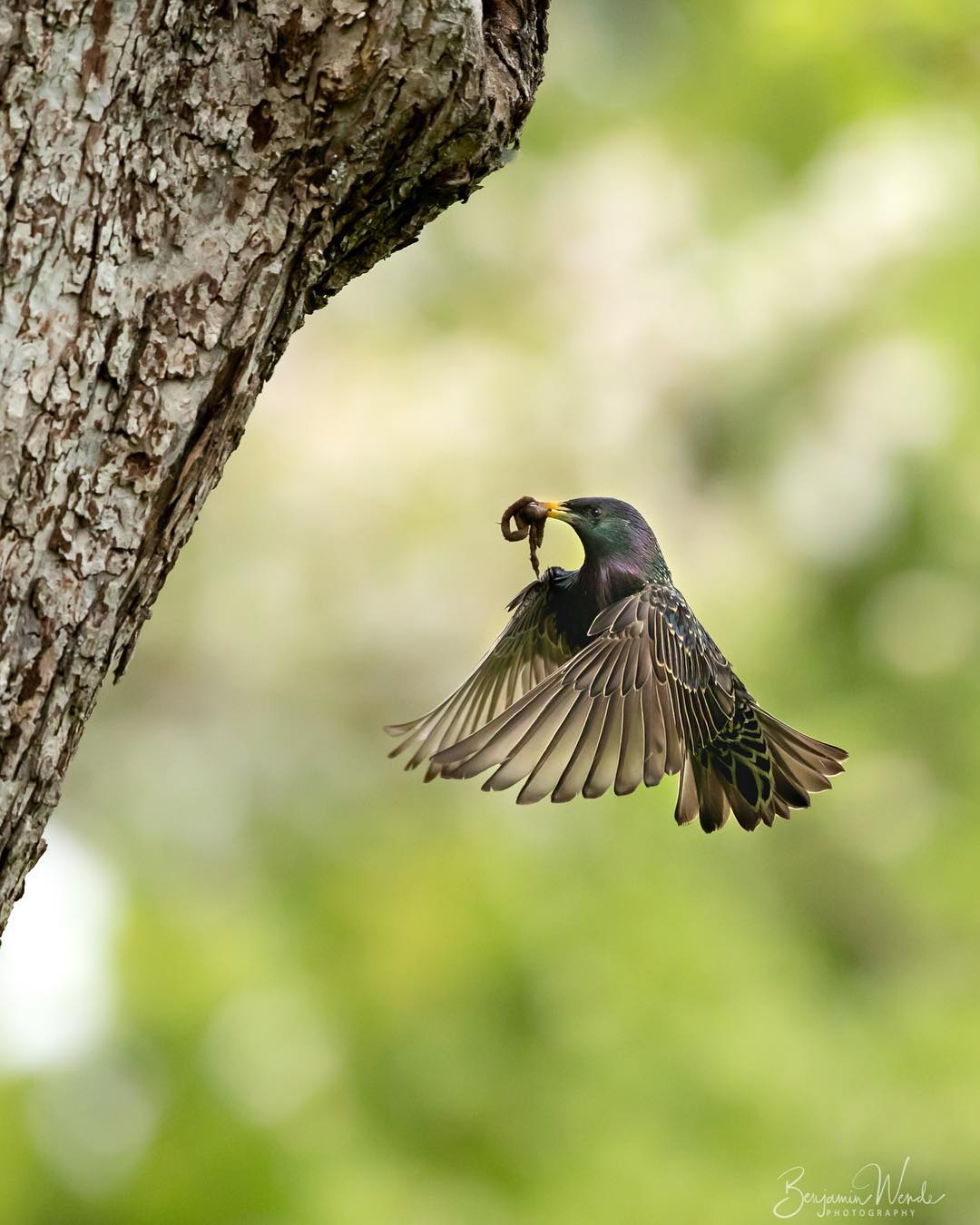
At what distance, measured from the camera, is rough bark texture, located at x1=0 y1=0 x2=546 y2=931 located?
4.46 feet

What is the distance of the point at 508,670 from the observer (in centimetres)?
311

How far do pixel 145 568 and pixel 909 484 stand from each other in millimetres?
5715

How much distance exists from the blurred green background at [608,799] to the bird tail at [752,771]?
277 centimetres

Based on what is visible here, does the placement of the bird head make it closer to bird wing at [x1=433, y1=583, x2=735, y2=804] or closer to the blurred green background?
bird wing at [x1=433, y1=583, x2=735, y2=804]

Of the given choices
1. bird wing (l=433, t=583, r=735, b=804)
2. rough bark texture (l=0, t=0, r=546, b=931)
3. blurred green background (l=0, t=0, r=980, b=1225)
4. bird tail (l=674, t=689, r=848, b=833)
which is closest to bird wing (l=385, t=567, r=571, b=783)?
bird wing (l=433, t=583, r=735, b=804)

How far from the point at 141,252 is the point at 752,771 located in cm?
167

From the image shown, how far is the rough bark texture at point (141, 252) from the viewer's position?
1.36 meters

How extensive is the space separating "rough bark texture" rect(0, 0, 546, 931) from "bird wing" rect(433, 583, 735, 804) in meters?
0.64

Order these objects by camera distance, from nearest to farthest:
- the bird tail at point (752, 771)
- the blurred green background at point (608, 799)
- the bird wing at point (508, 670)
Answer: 1. the bird tail at point (752, 771)
2. the bird wing at point (508, 670)
3. the blurred green background at point (608, 799)

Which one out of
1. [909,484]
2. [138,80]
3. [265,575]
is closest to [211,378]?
[138,80]

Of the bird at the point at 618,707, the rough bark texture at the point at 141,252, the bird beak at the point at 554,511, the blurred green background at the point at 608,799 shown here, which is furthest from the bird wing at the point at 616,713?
the blurred green background at the point at 608,799

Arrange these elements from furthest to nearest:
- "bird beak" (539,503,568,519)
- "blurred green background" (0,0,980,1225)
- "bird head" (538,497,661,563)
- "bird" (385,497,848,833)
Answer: "blurred green background" (0,0,980,1225)
"bird head" (538,497,661,563)
"bird beak" (539,503,568,519)
"bird" (385,497,848,833)

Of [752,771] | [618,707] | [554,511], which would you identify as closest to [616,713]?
[618,707]

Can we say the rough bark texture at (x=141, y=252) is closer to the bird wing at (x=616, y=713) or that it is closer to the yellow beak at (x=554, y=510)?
the bird wing at (x=616, y=713)
